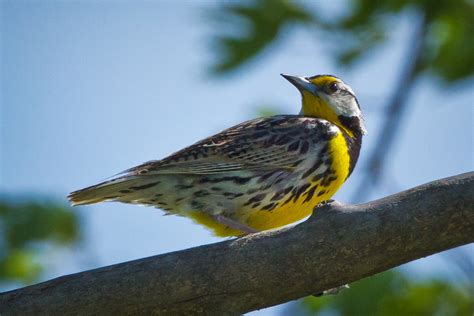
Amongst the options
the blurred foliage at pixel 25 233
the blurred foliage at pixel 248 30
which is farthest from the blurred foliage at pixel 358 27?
the blurred foliage at pixel 25 233

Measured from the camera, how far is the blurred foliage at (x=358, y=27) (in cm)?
723

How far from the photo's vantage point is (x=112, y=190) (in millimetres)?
6918

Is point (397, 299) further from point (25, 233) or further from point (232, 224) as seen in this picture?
point (25, 233)

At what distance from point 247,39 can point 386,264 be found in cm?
283

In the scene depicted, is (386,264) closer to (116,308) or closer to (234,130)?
(116,308)

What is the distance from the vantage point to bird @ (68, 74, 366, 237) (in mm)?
6855

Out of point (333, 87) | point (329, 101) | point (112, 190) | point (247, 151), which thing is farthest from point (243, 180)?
point (333, 87)

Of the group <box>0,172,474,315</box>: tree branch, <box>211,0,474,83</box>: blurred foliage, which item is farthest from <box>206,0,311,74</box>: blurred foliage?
<box>0,172,474,315</box>: tree branch

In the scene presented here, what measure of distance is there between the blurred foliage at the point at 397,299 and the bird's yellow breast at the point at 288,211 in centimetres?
63

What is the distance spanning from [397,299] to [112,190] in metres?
2.11

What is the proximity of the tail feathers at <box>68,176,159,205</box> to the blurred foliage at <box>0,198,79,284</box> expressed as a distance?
1.21 feet

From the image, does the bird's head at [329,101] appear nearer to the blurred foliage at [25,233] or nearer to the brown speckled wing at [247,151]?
the brown speckled wing at [247,151]

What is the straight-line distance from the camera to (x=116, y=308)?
4.89 m

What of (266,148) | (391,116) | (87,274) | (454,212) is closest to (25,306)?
(87,274)
